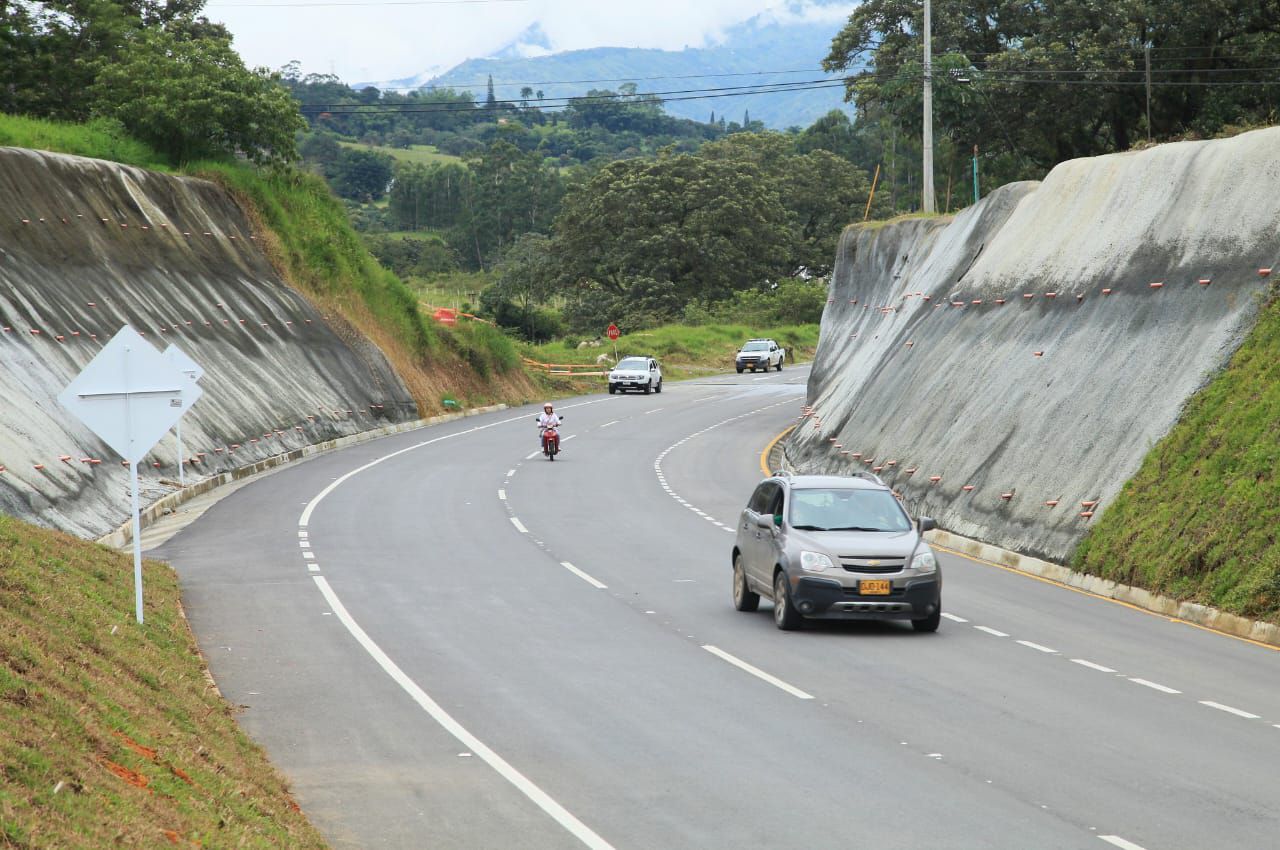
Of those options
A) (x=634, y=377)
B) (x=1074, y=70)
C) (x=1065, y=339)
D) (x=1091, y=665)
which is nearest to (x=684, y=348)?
(x=634, y=377)

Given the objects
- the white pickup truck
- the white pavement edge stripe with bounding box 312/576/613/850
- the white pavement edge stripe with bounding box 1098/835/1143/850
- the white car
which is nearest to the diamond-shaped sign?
the white pavement edge stripe with bounding box 312/576/613/850

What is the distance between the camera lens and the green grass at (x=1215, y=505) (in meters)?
17.4

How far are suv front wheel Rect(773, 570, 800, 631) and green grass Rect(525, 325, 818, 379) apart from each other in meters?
64.2

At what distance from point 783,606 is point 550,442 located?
24.6 m

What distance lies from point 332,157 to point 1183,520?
163 metres

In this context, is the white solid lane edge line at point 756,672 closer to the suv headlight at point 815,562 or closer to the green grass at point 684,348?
the suv headlight at point 815,562

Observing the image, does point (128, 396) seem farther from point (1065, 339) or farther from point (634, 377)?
point (634, 377)

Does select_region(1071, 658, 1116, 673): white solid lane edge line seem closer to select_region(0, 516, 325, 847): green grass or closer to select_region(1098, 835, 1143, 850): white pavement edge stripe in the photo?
select_region(1098, 835, 1143, 850): white pavement edge stripe

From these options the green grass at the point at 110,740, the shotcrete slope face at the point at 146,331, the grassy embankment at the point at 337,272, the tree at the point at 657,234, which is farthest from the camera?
the tree at the point at 657,234

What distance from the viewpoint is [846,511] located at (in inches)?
688

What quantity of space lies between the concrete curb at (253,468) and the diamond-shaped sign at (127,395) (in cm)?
822

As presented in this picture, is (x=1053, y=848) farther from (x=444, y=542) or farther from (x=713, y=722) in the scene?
(x=444, y=542)

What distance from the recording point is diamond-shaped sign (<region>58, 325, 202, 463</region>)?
13.4 metres

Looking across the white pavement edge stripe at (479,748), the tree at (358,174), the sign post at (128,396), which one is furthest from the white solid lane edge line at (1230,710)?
the tree at (358,174)
